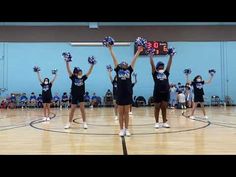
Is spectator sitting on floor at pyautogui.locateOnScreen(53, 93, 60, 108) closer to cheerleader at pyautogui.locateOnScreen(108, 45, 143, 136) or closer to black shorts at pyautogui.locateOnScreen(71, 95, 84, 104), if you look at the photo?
black shorts at pyautogui.locateOnScreen(71, 95, 84, 104)

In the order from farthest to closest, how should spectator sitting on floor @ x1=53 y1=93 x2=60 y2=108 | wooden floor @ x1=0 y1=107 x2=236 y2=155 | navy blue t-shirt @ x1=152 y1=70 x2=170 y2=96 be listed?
spectator sitting on floor @ x1=53 y1=93 x2=60 y2=108 → navy blue t-shirt @ x1=152 y1=70 x2=170 y2=96 → wooden floor @ x1=0 y1=107 x2=236 y2=155

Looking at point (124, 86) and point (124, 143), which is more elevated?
point (124, 86)

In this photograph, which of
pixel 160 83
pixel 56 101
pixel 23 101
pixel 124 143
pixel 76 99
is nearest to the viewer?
pixel 124 143

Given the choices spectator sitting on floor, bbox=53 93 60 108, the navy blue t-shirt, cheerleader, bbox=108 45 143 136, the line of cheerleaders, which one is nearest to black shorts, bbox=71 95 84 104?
the line of cheerleaders

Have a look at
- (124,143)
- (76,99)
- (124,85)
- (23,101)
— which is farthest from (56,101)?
(124,143)

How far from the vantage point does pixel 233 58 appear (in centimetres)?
2258

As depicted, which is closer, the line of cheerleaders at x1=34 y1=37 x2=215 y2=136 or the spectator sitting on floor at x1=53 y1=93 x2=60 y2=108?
the line of cheerleaders at x1=34 y1=37 x2=215 y2=136

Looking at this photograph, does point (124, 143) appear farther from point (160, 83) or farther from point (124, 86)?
point (160, 83)

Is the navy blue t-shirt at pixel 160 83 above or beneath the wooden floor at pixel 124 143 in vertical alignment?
above

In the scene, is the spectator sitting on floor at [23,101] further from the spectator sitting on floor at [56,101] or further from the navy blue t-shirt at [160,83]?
the navy blue t-shirt at [160,83]

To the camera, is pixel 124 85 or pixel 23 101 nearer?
pixel 124 85

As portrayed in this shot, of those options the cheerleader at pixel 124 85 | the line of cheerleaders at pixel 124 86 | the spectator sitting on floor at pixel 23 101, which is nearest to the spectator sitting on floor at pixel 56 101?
the spectator sitting on floor at pixel 23 101

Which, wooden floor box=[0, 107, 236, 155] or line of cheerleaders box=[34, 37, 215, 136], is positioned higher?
line of cheerleaders box=[34, 37, 215, 136]
